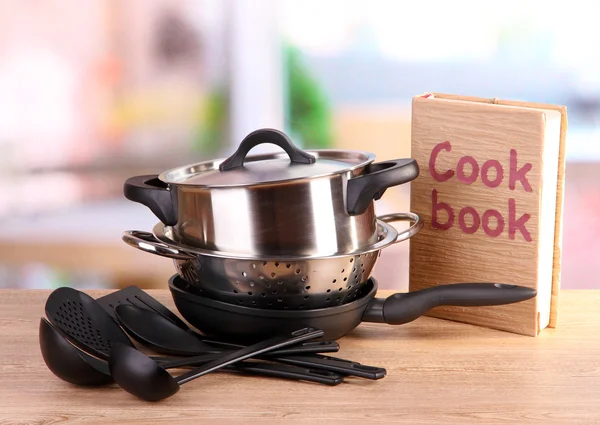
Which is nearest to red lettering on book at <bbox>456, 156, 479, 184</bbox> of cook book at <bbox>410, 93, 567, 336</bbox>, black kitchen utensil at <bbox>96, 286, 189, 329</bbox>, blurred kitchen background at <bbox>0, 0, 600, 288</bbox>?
cook book at <bbox>410, 93, 567, 336</bbox>

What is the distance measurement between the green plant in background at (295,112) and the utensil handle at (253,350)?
1136 millimetres

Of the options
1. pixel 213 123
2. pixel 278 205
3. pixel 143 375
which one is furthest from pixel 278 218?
pixel 213 123

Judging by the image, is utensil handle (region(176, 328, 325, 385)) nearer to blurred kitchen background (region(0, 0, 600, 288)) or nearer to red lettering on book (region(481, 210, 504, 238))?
red lettering on book (region(481, 210, 504, 238))

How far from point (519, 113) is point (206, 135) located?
45.4 inches

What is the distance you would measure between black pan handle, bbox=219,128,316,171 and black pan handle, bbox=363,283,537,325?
0.67 ft

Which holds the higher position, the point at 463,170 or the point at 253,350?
the point at 463,170

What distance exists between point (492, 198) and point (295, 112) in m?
Answer: 1.09

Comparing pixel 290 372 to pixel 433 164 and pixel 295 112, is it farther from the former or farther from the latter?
pixel 295 112

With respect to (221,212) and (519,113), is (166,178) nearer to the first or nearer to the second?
(221,212)

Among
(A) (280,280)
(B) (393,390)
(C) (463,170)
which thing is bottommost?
(B) (393,390)

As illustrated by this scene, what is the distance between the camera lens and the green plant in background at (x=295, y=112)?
2008 millimetres

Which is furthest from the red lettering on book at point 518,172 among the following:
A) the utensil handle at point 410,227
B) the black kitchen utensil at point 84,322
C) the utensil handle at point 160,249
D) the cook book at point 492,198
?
the black kitchen utensil at point 84,322

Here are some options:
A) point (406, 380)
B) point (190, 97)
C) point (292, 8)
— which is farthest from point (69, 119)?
point (406, 380)

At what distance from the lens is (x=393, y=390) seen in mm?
872
